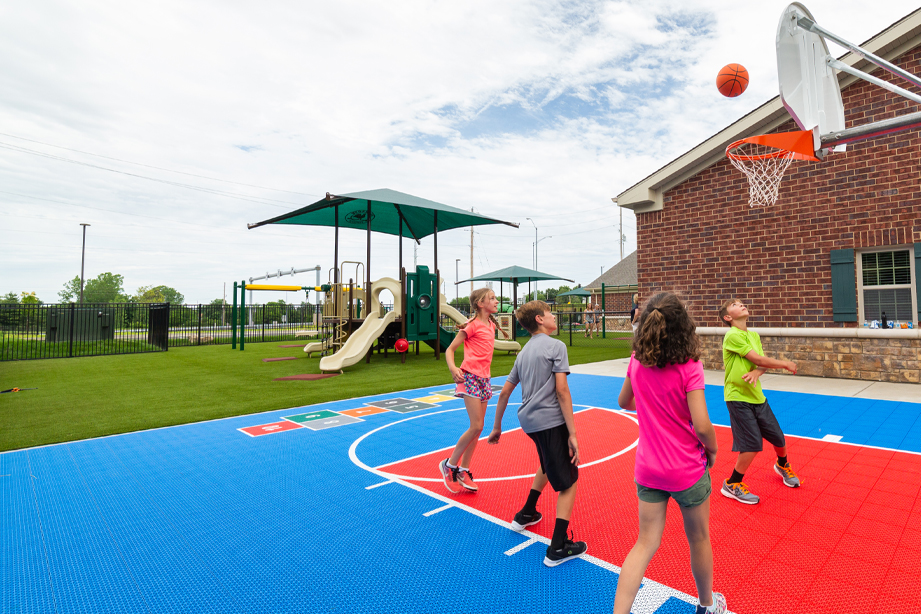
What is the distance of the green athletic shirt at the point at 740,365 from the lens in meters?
4.36

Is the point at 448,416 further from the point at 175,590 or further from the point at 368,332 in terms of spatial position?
the point at 368,332

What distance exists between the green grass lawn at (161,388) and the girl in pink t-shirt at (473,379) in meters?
5.20

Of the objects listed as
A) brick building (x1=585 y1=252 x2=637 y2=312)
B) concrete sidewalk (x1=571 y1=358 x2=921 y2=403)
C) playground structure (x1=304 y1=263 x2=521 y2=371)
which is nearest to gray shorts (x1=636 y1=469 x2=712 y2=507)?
concrete sidewalk (x1=571 y1=358 x2=921 y2=403)

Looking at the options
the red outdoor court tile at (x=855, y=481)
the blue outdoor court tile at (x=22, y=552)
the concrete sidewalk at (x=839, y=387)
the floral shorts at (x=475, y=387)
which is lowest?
the blue outdoor court tile at (x=22, y=552)

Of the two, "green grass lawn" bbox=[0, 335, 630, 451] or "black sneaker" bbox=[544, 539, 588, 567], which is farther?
"green grass lawn" bbox=[0, 335, 630, 451]

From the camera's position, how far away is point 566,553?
10.9 ft

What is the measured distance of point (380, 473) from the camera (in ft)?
16.9

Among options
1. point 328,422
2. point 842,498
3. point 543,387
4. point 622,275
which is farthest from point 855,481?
point 622,275

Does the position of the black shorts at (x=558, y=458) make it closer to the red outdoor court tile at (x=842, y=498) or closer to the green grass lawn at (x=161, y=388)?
the red outdoor court tile at (x=842, y=498)

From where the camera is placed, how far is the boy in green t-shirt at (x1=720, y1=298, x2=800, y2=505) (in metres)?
4.34

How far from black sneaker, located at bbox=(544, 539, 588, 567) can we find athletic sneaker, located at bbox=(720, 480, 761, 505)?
1.84 meters

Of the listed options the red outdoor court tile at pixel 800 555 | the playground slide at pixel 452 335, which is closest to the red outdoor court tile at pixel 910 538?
the red outdoor court tile at pixel 800 555

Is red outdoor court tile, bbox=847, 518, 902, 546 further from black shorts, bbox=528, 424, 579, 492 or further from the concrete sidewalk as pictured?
the concrete sidewalk

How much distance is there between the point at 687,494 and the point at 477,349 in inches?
96.0
